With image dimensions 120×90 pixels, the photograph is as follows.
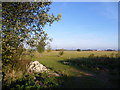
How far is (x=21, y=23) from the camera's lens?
5422 mm

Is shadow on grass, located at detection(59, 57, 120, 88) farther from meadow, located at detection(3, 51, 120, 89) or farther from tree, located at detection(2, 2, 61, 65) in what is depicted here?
tree, located at detection(2, 2, 61, 65)

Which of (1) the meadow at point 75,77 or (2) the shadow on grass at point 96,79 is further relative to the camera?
(2) the shadow on grass at point 96,79

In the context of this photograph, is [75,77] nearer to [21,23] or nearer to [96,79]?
[96,79]

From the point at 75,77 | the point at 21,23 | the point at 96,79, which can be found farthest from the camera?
the point at 75,77

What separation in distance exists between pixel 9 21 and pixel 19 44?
1365 millimetres

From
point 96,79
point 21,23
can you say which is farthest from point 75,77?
point 21,23

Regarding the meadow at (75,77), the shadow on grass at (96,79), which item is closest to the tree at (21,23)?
the meadow at (75,77)

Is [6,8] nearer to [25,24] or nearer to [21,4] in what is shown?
[21,4]

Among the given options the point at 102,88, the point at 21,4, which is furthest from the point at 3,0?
the point at 102,88

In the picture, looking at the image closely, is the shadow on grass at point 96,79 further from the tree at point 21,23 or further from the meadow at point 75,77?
the tree at point 21,23

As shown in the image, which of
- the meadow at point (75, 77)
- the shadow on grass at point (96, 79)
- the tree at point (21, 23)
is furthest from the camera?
the shadow on grass at point (96, 79)

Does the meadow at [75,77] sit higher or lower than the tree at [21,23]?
lower

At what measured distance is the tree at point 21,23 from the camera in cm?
530

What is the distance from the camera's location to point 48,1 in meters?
6.24
